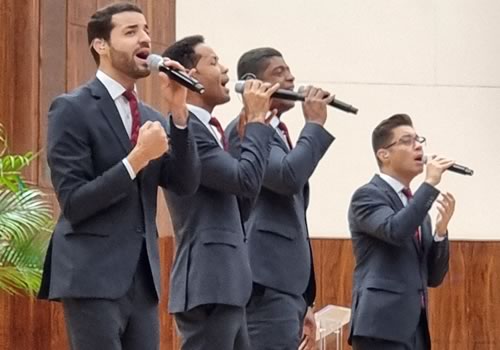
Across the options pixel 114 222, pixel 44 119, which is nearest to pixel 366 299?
pixel 114 222

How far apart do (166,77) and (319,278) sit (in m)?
3.87

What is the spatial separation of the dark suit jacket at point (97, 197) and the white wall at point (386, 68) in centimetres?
410

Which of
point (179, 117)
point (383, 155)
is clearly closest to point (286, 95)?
point (179, 117)

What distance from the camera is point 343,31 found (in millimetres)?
7344

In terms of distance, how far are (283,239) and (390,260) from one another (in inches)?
27.5

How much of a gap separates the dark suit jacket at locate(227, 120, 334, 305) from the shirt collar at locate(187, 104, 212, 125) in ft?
1.00

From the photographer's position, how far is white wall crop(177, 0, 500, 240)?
7.25 metres

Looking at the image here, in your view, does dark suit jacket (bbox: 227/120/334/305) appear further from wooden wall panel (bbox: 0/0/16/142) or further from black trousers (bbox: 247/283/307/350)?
wooden wall panel (bbox: 0/0/16/142)

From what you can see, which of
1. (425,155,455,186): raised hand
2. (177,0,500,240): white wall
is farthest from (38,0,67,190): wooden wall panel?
(425,155,455,186): raised hand

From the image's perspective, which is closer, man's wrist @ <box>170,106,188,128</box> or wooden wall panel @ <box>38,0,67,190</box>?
man's wrist @ <box>170,106,188,128</box>

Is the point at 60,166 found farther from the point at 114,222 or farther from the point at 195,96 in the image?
the point at 195,96

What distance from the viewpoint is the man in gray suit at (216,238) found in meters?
3.39

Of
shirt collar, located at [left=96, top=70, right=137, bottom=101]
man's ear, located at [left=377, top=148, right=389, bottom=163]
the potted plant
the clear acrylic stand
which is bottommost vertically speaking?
the clear acrylic stand

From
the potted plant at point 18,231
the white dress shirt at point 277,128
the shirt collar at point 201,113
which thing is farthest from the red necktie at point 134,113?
the white dress shirt at point 277,128
